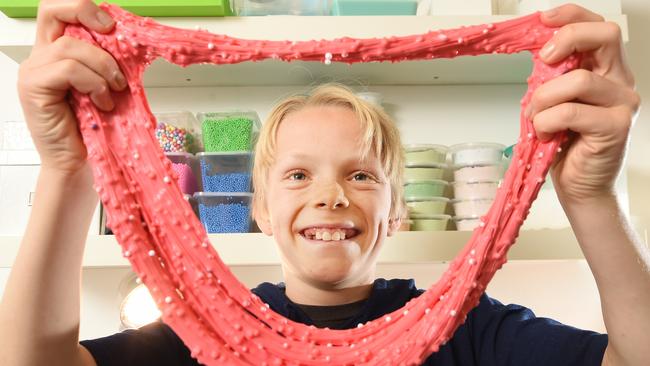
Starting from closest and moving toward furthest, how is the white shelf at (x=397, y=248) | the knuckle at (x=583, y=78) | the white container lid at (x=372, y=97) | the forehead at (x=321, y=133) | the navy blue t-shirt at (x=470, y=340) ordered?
the knuckle at (x=583, y=78)
the navy blue t-shirt at (x=470, y=340)
the forehead at (x=321, y=133)
the white shelf at (x=397, y=248)
the white container lid at (x=372, y=97)

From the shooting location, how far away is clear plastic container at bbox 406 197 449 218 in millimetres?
981

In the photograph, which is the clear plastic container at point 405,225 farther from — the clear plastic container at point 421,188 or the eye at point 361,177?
the eye at point 361,177

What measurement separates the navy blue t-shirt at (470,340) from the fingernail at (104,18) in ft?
1.07

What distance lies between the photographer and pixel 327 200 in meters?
0.74

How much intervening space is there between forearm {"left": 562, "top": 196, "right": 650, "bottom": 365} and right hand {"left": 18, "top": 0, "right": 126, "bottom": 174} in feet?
1.39

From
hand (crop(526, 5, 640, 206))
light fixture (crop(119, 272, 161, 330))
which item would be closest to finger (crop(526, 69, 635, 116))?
hand (crop(526, 5, 640, 206))

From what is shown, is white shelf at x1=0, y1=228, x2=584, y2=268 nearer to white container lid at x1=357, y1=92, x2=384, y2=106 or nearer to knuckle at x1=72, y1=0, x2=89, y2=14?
white container lid at x1=357, y1=92, x2=384, y2=106

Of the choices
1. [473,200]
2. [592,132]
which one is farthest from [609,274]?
[473,200]

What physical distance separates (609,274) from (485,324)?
23 cm

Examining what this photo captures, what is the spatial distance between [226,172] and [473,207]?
383mm

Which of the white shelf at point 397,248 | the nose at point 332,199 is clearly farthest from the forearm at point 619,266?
the white shelf at point 397,248

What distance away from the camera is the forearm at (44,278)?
0.57 metres

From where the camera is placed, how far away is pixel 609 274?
565mm

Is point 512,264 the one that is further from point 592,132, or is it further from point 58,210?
point 58,210
